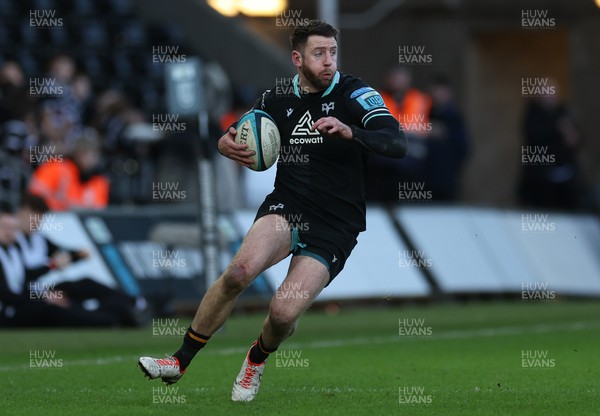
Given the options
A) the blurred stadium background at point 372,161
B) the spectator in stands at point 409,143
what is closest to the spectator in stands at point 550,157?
the blurred stadium background at point 372,161

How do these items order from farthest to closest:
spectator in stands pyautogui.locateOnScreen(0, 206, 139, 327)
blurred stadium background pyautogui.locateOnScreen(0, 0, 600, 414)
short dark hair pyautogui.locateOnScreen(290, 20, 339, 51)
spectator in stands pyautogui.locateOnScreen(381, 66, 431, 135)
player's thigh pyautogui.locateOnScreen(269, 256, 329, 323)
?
spectator in stands pyautogui.locateOnScreen(381, 66, 431, 135), spectator in stands pyautogui.locateOnScreen(0, 206, 139, 327), blurred stadium background pyautogui.locateOnScreen(0, 0, 600, 414), short dark hair pyautogui.locateOnScreen(290, 20, 339, 51), player's thigh pyautogui.locateOnScreen(269, 256, 329, 323)

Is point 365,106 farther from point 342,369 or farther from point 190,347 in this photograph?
point 342,369

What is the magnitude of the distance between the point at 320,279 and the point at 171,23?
16.7 m

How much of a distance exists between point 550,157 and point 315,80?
1533cm

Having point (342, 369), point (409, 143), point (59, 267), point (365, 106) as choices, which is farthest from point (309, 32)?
point (409, 143)

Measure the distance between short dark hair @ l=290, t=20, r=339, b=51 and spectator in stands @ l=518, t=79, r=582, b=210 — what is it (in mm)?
14452

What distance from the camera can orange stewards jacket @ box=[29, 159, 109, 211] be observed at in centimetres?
1773

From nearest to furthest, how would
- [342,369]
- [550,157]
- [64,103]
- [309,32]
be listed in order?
[309,32], [342,369], [64,103], [550,157]

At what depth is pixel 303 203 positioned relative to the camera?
950 centimetres

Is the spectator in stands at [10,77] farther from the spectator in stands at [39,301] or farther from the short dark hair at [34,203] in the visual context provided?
the short dark hair at [34,203]

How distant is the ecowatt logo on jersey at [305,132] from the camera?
9.55m

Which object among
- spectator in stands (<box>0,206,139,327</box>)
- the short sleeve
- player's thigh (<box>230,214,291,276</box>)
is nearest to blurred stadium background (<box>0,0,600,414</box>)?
spectator in stands (<box>0,206,139,327</box>)

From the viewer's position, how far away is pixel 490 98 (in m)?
29.8

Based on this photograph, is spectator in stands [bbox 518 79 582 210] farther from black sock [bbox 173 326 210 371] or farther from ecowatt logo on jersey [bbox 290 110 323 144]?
black sock [bbox 173 326 210 371]
